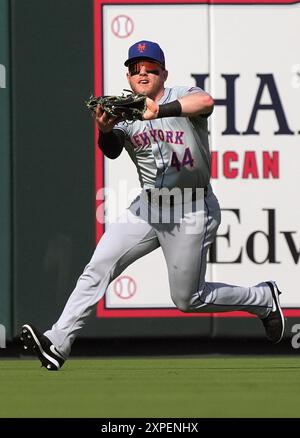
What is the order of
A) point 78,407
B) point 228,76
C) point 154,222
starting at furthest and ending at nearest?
point 228,76, point 154,222, point 78,407

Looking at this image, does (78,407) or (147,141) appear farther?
(147,141)

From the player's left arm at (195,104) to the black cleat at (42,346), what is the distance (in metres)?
1.46

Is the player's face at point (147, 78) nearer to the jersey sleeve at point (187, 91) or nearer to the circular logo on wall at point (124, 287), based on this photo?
the jersey sleeve at point (187, 91)

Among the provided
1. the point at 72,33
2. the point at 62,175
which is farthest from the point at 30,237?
the point at 72,33

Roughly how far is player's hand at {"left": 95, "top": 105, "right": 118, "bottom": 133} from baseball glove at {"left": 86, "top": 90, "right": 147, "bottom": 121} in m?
0.03

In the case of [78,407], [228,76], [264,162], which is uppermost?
[228,76]

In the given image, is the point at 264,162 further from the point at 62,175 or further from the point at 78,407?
the point at 78,407

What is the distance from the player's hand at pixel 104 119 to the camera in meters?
7.29

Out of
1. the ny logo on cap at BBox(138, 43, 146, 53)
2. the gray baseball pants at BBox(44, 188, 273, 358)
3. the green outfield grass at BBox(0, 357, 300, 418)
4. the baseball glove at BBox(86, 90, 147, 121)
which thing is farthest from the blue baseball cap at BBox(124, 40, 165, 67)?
the green outfield grass at BBox(0, 357, 300, 418)

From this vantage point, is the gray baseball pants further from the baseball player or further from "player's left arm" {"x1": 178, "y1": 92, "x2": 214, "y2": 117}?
"player's left arm" {"x1": 178, "y1": 92, "x2": 214, "y2": 117}

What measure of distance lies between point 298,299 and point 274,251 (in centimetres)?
36

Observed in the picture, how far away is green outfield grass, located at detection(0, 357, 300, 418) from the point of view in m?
6.29

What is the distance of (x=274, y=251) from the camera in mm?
9055

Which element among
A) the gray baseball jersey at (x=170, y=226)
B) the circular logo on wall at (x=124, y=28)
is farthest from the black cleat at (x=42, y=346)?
the circular logo on wall at (x=124, y=28)
